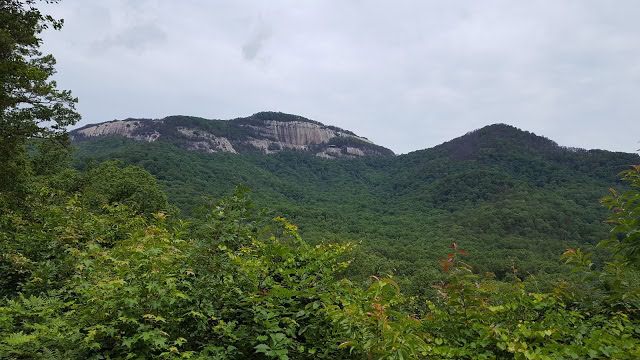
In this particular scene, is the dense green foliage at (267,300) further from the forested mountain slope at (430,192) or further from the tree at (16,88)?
the forested mountain slope at (430,192)

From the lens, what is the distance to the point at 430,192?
11112 cm

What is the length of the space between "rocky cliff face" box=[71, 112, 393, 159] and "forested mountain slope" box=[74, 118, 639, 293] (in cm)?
1534

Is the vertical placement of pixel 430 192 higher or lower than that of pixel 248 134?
lower

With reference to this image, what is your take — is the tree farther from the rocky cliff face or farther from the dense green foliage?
the rocky cliff face

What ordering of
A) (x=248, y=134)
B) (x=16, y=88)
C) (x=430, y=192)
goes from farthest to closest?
(x=248, y=134)
(x=430, y=192)
(x=16, y=88)

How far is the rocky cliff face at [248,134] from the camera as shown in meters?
139

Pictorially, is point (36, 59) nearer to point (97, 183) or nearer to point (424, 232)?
point (97, 183)

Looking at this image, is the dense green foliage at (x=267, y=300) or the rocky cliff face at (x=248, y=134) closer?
the dense green foliage at (x=267, y=300)

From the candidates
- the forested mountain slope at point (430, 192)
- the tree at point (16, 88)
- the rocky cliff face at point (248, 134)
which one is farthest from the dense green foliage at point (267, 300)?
the rocky cliff face at point (248, 134)

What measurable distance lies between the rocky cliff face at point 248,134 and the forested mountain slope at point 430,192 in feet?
50.3

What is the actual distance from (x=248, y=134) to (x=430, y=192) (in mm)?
94151

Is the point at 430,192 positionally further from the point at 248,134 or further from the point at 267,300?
the point at 267,300

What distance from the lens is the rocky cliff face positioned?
139 metres

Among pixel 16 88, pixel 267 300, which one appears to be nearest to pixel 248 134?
pixel 16 88
